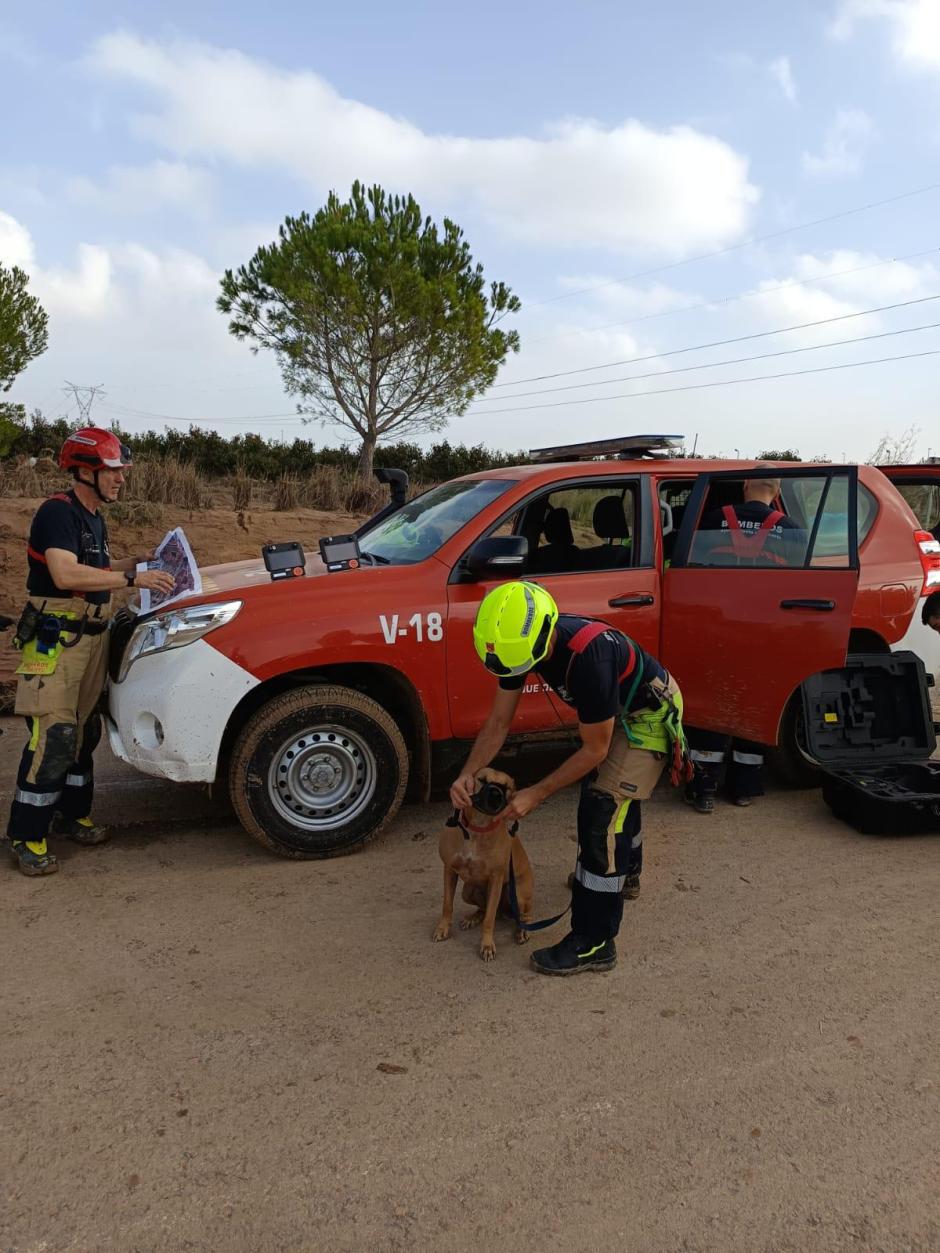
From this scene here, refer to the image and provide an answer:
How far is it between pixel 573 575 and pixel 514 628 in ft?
6.37

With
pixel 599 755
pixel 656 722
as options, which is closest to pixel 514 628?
pixel 599 755

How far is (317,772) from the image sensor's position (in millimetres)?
4098

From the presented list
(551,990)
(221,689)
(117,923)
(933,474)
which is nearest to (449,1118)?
(551,990)

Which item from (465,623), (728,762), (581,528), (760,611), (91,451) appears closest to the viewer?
(91,451)

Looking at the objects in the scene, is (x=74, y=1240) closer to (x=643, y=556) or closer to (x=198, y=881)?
(x=198, y=881)

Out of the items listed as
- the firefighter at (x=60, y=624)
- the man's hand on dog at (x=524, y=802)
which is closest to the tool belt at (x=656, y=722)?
the man's hand on dog at (x=524, y=802)

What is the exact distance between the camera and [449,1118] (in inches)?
95.4

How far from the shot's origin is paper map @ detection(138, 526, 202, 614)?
4.09 meters

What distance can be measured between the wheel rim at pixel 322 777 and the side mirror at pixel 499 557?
99cm

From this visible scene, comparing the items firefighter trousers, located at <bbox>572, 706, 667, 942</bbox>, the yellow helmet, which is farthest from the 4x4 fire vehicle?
the yellow helmet

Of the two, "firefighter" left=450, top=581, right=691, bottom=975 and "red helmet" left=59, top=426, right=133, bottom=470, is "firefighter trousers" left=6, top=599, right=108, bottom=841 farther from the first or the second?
"firefighter" left=450, top=581, right=691, bottom=975

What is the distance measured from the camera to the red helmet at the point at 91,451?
3.95m

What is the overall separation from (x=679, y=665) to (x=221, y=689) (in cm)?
235

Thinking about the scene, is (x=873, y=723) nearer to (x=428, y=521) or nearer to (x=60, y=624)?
(x=428, y=521)
